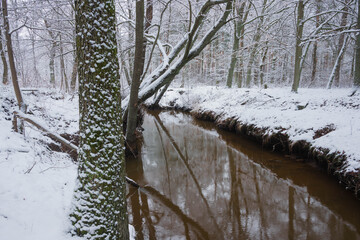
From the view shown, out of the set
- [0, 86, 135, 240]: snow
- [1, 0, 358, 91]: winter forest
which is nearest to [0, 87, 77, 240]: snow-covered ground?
[0, 86, 135, 240]: snow

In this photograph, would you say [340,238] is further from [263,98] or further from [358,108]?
[263,98]

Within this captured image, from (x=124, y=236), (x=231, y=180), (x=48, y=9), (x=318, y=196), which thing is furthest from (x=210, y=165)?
(x=48, y=9)

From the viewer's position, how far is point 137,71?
5.88 metres

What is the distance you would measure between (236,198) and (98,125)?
3.89m

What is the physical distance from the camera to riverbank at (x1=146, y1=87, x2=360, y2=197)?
191 inches

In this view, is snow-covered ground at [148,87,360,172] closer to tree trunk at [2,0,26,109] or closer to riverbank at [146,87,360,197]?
riverbank at [146,87,360,197]

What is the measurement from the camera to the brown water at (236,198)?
366 centimetres

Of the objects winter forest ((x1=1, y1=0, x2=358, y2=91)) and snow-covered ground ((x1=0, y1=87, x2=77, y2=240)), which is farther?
winter forest ((x1=1, y1=0, x2=358, y2=91))

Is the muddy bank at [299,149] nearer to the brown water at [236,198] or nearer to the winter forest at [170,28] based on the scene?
the brown water at [236,198]

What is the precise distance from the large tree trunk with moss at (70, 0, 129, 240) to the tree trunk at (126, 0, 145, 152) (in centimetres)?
349

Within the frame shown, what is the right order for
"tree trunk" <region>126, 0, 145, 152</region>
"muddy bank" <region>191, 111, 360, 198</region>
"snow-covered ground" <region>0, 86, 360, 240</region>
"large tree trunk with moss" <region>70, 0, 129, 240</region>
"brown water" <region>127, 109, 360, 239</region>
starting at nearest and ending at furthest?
"large tree trunk with moss" <region>70, 0, 129, 240</region> < "snow-covered ground" <region>0, 86, 360, 240</region> < "brown water" <region>127, 109, 360, 239</region> < "muddy bank" <region>191, 111, 360, 198</region> < "tree trunk" <region>126, 0, 145, 152</region>

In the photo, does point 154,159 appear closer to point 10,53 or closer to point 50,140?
point 50,140

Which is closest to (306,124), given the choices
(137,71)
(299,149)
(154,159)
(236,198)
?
(299,149)

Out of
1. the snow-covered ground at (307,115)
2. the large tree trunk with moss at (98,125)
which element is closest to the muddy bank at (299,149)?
the snow-covered ground at (307,115)
